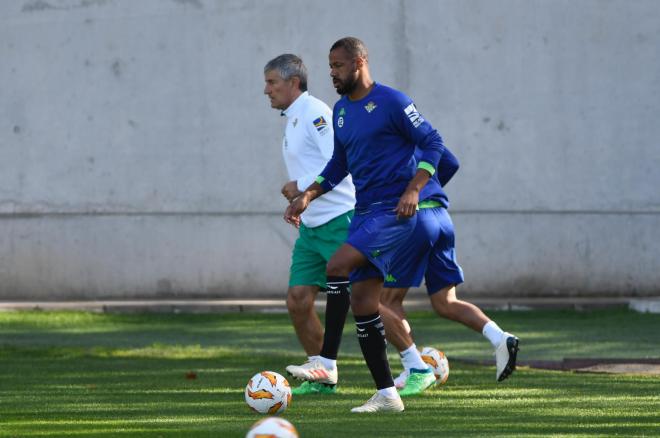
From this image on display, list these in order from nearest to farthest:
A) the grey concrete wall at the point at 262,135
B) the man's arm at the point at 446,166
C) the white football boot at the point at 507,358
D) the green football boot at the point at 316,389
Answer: the white football boot at the point at 507,358
the green football boot at the point at 316,389
the man's arm at the point at 446,166
the grey concrete wall at the point at 262,135

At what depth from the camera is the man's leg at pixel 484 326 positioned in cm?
809

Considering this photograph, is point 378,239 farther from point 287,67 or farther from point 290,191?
point 287,67

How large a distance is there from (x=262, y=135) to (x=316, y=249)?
9.23 metres

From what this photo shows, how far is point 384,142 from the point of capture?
7.43 metres

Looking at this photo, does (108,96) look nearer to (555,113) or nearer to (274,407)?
(555,113)

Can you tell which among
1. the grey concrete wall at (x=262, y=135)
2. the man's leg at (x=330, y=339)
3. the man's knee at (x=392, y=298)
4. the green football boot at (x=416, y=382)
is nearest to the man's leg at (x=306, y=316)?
the man's leg at (x=330, y=339)

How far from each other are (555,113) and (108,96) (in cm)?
564

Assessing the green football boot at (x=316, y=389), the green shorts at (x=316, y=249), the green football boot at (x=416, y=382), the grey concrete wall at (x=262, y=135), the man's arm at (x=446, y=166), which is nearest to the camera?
the green football boot at (x=416, y=382)

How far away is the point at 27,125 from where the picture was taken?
18328 millimetres

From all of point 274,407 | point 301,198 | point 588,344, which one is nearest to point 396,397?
point 274,407

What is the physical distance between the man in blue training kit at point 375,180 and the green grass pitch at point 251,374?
42 cm

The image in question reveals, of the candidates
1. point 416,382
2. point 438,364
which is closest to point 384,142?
point 416,382

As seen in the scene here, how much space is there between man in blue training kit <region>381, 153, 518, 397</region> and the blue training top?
72 cm

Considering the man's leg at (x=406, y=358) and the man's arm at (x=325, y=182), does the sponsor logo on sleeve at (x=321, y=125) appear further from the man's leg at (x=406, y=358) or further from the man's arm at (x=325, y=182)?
the man's leg at (x=406, y=358)
